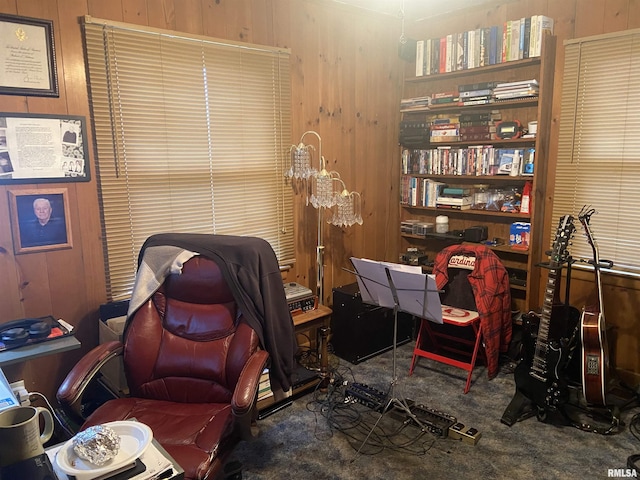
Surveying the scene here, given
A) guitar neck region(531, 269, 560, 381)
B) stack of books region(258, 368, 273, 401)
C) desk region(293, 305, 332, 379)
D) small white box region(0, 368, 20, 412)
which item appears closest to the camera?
small white box region(0, 368, 20, 412)

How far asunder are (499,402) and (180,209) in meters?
2.29

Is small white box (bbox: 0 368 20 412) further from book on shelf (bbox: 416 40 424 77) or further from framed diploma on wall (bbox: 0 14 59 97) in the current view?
book on shelf (bbox: 416 40 424 77)

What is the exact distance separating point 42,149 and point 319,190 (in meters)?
1.62

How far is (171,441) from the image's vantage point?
6.17 feet

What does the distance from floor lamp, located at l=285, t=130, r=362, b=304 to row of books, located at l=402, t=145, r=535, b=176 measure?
0.66m

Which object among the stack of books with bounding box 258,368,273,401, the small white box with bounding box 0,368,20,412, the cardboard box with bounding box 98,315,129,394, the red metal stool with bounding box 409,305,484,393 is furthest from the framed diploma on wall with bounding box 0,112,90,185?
the red metal stool with bounding box 409,305,484,393

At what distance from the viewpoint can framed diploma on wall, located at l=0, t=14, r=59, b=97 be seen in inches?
93.0

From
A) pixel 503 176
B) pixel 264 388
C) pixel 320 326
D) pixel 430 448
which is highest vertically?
pixel 503 176

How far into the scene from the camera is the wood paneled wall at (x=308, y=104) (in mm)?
2537

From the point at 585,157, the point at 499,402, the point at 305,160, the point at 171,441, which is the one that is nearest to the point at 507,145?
the point at 585,157

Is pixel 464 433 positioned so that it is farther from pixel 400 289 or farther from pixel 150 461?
pixel 150 461

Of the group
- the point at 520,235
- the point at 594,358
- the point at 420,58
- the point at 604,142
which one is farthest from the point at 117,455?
the point at 420,58

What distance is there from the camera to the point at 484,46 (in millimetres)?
3539

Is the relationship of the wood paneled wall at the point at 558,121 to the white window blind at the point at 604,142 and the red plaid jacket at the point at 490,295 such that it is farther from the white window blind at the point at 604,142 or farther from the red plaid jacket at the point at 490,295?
the red plaid jacket at the point at 490,295
